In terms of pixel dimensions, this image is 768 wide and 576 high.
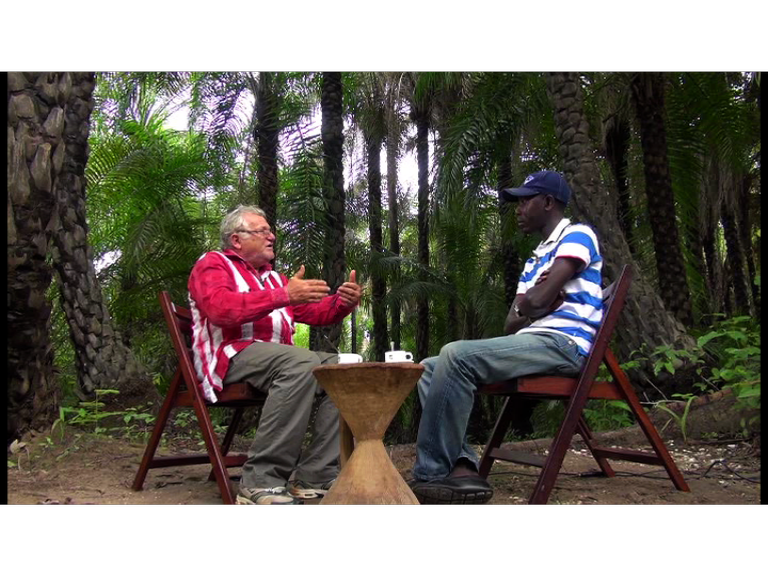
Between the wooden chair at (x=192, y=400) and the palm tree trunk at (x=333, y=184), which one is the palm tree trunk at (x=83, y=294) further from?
the palm tree trunk at (x=333, y=184)

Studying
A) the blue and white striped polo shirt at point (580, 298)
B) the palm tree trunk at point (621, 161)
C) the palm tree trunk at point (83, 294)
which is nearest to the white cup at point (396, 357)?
the blue and white striped polo shirt at point (580, 298)

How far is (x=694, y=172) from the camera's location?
11008 millimetres

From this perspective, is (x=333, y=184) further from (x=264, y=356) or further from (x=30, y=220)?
(x=264, y=356)

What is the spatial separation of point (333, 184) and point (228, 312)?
220 inches

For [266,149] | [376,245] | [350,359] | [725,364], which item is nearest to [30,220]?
[350,359]

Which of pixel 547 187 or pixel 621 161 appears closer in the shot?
pixel 547 187

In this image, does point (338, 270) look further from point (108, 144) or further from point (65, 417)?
point (108, 144)

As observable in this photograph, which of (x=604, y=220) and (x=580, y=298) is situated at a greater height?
(x=604, y=220)

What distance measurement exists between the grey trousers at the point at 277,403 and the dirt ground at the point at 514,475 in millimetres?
Answer: 558

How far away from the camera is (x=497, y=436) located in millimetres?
4254

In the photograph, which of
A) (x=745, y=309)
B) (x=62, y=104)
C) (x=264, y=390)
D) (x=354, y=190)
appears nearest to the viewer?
(x=264, y=390)

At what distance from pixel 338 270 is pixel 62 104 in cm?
438

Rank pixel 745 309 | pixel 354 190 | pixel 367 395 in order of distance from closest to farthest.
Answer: pixel 367 395 < pixel 745 309 < pixel 354 190
